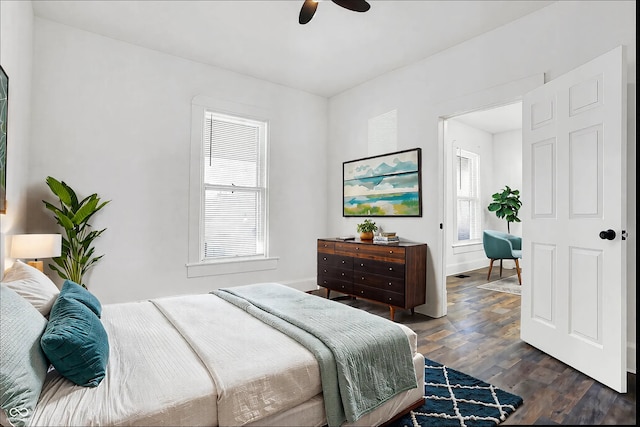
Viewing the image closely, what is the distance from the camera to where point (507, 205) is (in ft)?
21.6

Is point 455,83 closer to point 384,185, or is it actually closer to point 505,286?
point 384,185

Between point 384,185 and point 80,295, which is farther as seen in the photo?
point 384,185

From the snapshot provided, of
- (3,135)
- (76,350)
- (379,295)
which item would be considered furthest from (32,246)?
(379,295)

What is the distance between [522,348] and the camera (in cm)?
294

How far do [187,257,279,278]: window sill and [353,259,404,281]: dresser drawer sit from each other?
3.87 feet

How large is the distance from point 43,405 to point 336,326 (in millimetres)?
1258

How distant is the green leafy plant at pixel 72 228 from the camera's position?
3146mm

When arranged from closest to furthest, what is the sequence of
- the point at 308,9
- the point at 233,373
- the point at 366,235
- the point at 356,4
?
the point at 233,373 < the point at 356,4 < the point at 308,9 < the point at 366,235

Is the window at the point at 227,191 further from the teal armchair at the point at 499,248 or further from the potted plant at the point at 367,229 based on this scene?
the teal armchair at the point at 499,248

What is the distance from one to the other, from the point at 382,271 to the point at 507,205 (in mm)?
3931

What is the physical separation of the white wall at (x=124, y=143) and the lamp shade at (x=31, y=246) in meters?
0.70

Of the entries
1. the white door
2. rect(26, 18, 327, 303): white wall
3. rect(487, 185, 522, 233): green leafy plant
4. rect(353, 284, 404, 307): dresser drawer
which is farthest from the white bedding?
rect(487, 185, 522, 233): green leafy plant

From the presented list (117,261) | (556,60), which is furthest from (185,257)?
A: (556,60)

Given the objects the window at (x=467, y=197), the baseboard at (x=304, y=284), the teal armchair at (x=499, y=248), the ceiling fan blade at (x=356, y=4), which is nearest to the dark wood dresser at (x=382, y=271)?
the baseboard at (x=304, y=284)
